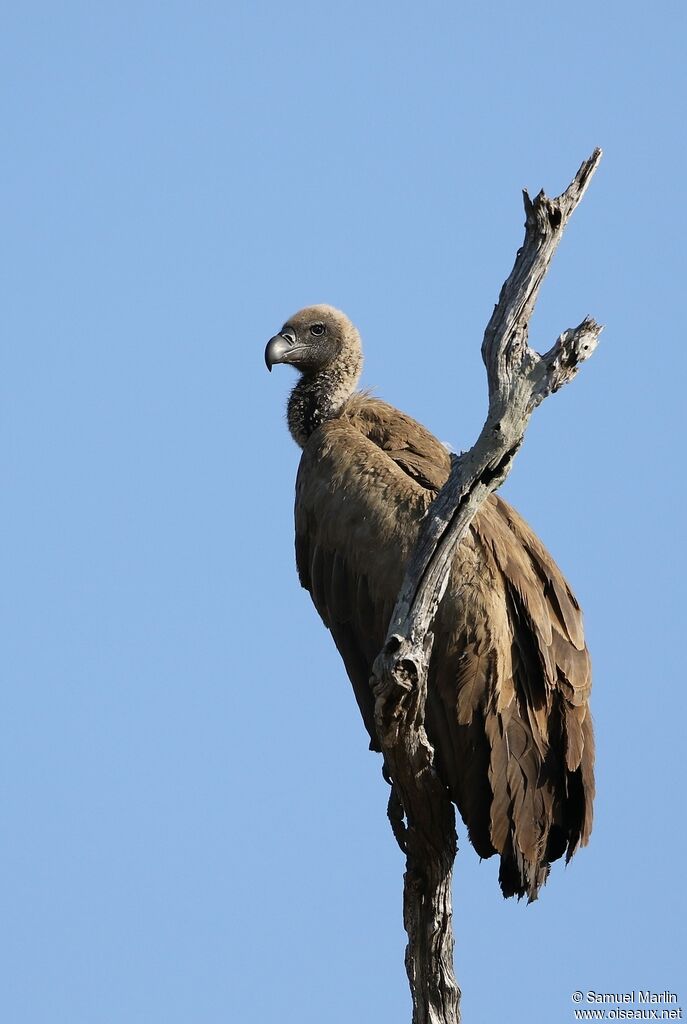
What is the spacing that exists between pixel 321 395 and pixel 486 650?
9.27 ft

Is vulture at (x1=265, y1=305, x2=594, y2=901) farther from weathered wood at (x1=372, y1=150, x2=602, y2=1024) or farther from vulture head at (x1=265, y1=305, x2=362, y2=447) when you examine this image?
weathered wood at (x1=372, y1=150, x2=602, y2=1024)

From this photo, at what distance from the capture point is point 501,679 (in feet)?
25.9

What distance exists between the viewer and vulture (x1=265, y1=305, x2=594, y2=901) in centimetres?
781

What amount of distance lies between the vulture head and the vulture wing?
4.86 feet

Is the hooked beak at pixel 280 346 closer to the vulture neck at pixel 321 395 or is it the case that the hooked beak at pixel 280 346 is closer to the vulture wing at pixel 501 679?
the vulture neck at pixel 321 395

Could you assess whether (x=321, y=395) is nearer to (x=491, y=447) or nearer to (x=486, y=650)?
(x=486, y=650)

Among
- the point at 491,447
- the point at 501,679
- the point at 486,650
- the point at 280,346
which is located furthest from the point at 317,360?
the point at 491,447

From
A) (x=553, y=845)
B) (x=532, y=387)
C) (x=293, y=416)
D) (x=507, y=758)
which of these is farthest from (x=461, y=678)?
(x=293, y=416)

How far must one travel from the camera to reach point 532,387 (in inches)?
242

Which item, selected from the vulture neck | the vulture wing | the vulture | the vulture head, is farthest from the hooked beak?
the vulture wing

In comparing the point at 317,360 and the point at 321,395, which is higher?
the point at 317,360

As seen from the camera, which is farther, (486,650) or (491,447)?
(486,650)

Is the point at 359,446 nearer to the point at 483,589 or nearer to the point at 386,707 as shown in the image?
the point at 483,589

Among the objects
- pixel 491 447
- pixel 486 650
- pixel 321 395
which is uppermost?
pixel 321 395
